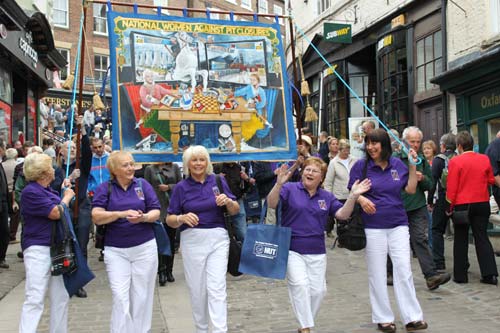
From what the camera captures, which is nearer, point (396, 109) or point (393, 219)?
point (393, 219)

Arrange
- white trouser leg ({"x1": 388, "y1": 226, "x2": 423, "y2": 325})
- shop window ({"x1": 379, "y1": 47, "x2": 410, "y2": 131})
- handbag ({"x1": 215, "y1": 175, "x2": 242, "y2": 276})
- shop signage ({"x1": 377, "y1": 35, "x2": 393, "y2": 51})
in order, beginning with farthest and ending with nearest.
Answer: shop signage ({"x1": 377, "y1": 35, "x2": 393, "y2": 51}), shop window ({"x1": 379, "y1": 47, "x2": 410, "y2": 131}), white trouser leg ({"x1": 388, "y1": 226, "x2": 423, "y2": 325}), handbag ({"x1": 215, "y1": 175, "x2": 242, "y2": 276})

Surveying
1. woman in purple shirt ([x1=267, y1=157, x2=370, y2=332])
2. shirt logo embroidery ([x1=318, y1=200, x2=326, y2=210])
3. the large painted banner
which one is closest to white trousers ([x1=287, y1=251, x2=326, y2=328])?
woman in purple shirt ([x1=267, y1=157, x2=370, y2=332])

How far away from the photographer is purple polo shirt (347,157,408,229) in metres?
5.46

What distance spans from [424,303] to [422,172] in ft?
5.04

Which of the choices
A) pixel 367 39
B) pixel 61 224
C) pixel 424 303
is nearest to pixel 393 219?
pixel 424 303

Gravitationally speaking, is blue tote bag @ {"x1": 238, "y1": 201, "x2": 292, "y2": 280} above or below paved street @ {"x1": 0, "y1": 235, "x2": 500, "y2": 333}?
above

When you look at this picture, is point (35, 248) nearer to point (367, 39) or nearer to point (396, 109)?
point (396, 109)

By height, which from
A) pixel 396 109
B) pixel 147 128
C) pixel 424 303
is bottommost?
pixel 424 303

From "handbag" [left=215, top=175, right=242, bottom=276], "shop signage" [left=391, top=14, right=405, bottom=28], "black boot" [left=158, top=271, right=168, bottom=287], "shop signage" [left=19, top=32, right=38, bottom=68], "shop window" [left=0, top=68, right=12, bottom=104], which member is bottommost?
"black boot" [left=158, top=271, right=168, bottom=287]

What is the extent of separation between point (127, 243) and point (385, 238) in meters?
2.36

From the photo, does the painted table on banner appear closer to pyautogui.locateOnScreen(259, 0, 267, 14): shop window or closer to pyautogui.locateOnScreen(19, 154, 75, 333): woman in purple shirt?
pyautogui.locateOnScreen(19, 154, 75, 333): woman in purple shirt

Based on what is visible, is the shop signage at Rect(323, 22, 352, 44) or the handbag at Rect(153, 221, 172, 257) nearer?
the handbag at Rect(153, 221, 172, 257)

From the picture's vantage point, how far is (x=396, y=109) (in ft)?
51.3

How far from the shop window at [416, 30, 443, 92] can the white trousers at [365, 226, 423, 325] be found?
29.9ft
